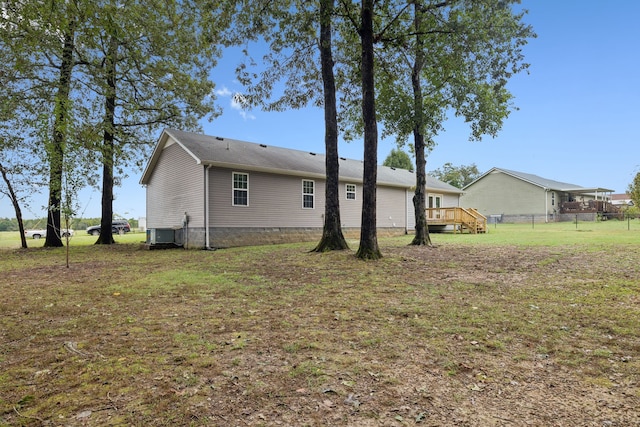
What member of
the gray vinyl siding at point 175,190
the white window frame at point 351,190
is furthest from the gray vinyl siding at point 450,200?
the gray vinyl siding at point 175,190

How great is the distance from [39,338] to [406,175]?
24.4 meters

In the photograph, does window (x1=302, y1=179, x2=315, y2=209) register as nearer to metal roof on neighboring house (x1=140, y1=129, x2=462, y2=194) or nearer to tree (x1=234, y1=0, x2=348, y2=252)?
metal roof on neighboring house (x1=140, y1=129, x2=462, y2=194)

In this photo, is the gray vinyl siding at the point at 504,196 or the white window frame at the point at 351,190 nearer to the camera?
the white window frame at the point at 351,190

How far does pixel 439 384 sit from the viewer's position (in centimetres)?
271

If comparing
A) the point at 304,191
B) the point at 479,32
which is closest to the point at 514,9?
the point at 479,32

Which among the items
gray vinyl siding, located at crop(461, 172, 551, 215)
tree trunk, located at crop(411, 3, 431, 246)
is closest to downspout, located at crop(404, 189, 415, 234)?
tree trunk, located at crop(411, 3, 431, 246)

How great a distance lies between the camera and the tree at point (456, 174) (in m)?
57.2

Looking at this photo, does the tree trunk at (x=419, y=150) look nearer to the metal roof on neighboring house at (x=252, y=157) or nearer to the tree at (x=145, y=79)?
the metal roof on neighboring house at (x=252, y=157)

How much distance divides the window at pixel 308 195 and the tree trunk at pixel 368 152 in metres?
7.94

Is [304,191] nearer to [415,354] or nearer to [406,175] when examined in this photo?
[406,175]

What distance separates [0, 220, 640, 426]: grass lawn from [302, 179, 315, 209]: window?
11201 millimetres

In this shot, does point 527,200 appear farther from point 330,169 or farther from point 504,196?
point 330,169

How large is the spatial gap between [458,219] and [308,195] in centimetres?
1069

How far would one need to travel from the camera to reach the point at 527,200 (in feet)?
Result: 116
